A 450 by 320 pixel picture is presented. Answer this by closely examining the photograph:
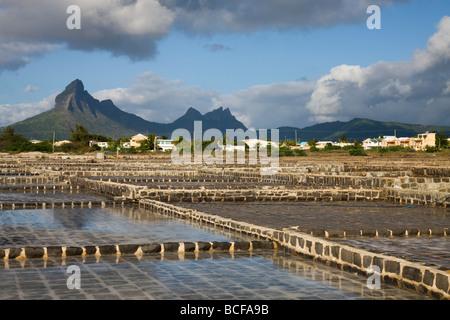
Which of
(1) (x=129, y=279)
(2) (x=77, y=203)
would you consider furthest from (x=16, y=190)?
(1) (x=129, y=279)

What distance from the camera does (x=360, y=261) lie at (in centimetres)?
586

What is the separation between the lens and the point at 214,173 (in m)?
26.6

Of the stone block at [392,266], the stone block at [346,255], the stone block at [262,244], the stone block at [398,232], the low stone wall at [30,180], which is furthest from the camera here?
the low stone wall at [30,180]

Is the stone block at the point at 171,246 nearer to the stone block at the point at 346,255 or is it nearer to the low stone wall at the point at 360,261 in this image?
the low stone wall at the point at 360,261

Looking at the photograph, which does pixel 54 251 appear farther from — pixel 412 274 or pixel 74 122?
pixel 74 122

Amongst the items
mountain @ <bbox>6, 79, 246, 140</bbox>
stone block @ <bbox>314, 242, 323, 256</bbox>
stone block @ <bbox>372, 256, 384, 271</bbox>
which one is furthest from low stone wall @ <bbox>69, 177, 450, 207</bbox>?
mountain @ <bbox>6, 79, 246, 140</bbox>

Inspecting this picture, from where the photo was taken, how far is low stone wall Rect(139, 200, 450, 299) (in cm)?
491

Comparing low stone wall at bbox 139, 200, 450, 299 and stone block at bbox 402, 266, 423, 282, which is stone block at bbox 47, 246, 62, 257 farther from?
stone block at bbox 402, 266, 423, 282

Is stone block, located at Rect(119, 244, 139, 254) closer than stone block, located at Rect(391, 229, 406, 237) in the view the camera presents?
Yes

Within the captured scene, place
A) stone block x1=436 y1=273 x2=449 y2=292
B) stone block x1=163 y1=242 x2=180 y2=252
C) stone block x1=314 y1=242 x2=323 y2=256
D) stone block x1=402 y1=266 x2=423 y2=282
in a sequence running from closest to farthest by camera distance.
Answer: stone block x1=436 y1=273 x2=449 y2=292 < stone block x1=402 y1=266 x2=423 y2=282 < stone block x1=314 y1=242 x2=323 y2=256 < stone block x1=163 y1=242 x2=180 y2=252

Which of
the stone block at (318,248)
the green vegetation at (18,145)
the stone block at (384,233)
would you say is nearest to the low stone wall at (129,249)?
the stone block at (318,248)

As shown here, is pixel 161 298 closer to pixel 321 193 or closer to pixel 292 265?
pixel 292 265

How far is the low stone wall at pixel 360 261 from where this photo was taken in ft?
16.1

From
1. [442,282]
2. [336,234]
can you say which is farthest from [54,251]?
[442,282]
